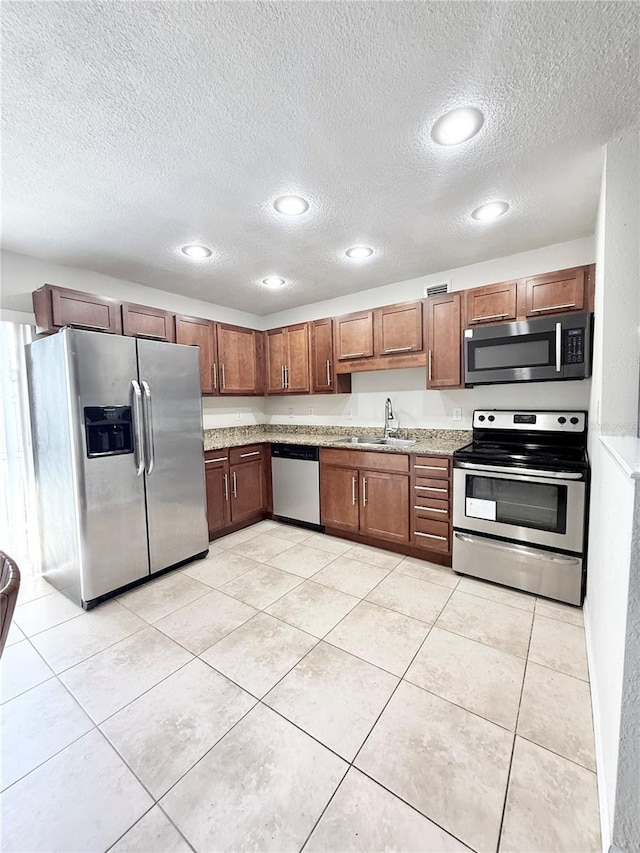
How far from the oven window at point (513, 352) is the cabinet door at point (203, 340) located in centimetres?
248

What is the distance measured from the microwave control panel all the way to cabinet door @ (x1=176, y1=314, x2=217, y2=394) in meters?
3.00

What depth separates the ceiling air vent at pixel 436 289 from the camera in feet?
10.4

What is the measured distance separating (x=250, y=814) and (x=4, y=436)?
2.87 meters

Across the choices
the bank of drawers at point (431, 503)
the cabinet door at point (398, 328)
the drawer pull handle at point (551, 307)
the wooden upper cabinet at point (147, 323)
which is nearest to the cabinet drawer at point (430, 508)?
the bank of drawers at point (431, 503)

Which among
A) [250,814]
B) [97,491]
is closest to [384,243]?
[97,491]

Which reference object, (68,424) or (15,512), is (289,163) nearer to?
(68,424)

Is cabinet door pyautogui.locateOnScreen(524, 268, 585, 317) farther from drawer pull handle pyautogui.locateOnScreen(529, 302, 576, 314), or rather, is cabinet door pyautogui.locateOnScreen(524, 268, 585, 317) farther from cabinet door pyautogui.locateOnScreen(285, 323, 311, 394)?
cabinet door pyautogui.locateOnScreen(285, 323, 311, 394)

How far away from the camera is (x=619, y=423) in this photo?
164 centimetres

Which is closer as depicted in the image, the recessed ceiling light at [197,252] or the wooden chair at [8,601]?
the wooden chair at [8,601]

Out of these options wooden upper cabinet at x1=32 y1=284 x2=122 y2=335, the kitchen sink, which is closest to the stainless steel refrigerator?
wooden upper cabinet at x1=32 y1=284 x2=122 y2=335

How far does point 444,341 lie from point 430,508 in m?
1.39

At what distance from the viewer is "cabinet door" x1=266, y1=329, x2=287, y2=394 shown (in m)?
4.05

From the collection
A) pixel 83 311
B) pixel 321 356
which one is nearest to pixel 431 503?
pixel 321 356

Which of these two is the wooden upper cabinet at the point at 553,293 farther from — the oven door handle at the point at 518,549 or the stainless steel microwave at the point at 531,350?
the oven door handle at the point at 518,549
